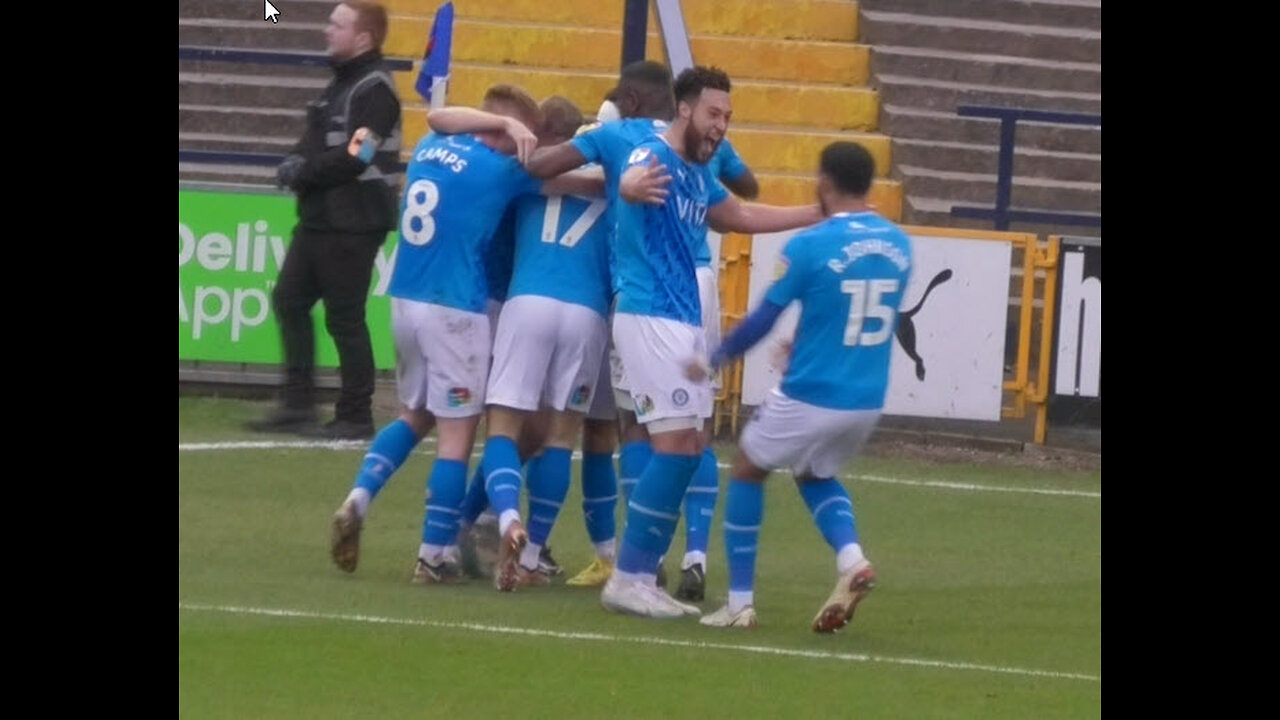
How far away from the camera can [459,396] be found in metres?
8.95

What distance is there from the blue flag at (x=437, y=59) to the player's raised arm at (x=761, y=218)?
7.28ft

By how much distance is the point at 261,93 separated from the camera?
1981 cm

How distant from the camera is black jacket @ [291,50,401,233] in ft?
38.9

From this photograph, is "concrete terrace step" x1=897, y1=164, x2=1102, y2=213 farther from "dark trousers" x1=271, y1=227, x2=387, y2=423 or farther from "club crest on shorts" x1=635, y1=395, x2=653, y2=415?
"club crest on shorts" x1=635, y1=395, x2=653, y2=415

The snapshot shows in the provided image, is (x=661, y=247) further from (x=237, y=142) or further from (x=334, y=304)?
(x=237, y=142)

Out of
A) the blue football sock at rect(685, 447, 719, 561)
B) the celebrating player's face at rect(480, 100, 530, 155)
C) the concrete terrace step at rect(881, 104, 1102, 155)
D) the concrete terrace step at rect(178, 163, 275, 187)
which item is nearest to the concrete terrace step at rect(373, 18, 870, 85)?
the concrete terrace step at rect(881, 104, 1102, 155)

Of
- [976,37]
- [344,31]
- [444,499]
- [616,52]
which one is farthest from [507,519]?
[976,37]

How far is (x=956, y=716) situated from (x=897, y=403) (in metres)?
7.55

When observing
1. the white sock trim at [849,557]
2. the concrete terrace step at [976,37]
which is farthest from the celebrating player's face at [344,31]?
the concrete terrace step at [976,37]

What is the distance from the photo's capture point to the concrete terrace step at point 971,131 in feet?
63.3

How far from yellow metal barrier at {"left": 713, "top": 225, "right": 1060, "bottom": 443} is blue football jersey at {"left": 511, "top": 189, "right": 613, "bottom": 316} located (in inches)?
211
